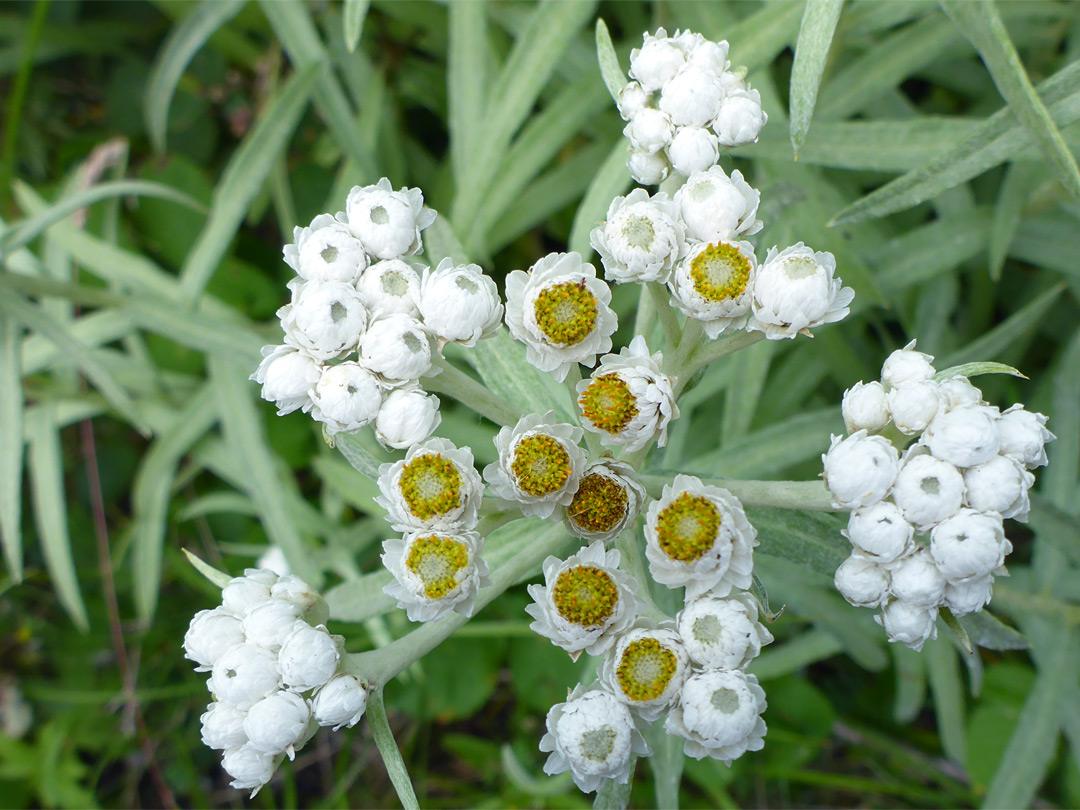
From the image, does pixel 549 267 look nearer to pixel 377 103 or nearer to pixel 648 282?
pixel 648 282

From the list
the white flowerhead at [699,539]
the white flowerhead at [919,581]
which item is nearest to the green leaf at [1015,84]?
the white flowerhead at [919,581]

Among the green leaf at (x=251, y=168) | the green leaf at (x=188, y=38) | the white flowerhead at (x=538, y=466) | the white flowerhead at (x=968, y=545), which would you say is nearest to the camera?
the white flowerhead at (x=968, y=545)

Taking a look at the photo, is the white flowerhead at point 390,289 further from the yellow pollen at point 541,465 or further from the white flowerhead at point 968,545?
the white flowerhead at point 968,545

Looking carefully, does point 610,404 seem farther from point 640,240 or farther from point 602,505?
point 640,240

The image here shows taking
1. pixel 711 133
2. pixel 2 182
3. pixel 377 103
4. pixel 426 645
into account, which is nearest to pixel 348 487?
pixel 426 645

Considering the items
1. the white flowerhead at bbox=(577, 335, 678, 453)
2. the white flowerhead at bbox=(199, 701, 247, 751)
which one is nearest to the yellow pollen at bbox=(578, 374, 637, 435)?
the white flowerhead at bbox=(577, 335, 678, 453)

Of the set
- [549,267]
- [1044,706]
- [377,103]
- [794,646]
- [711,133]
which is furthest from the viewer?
[377,103]

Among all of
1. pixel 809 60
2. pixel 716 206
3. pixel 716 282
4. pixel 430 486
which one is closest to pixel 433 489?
pixel 430 486
